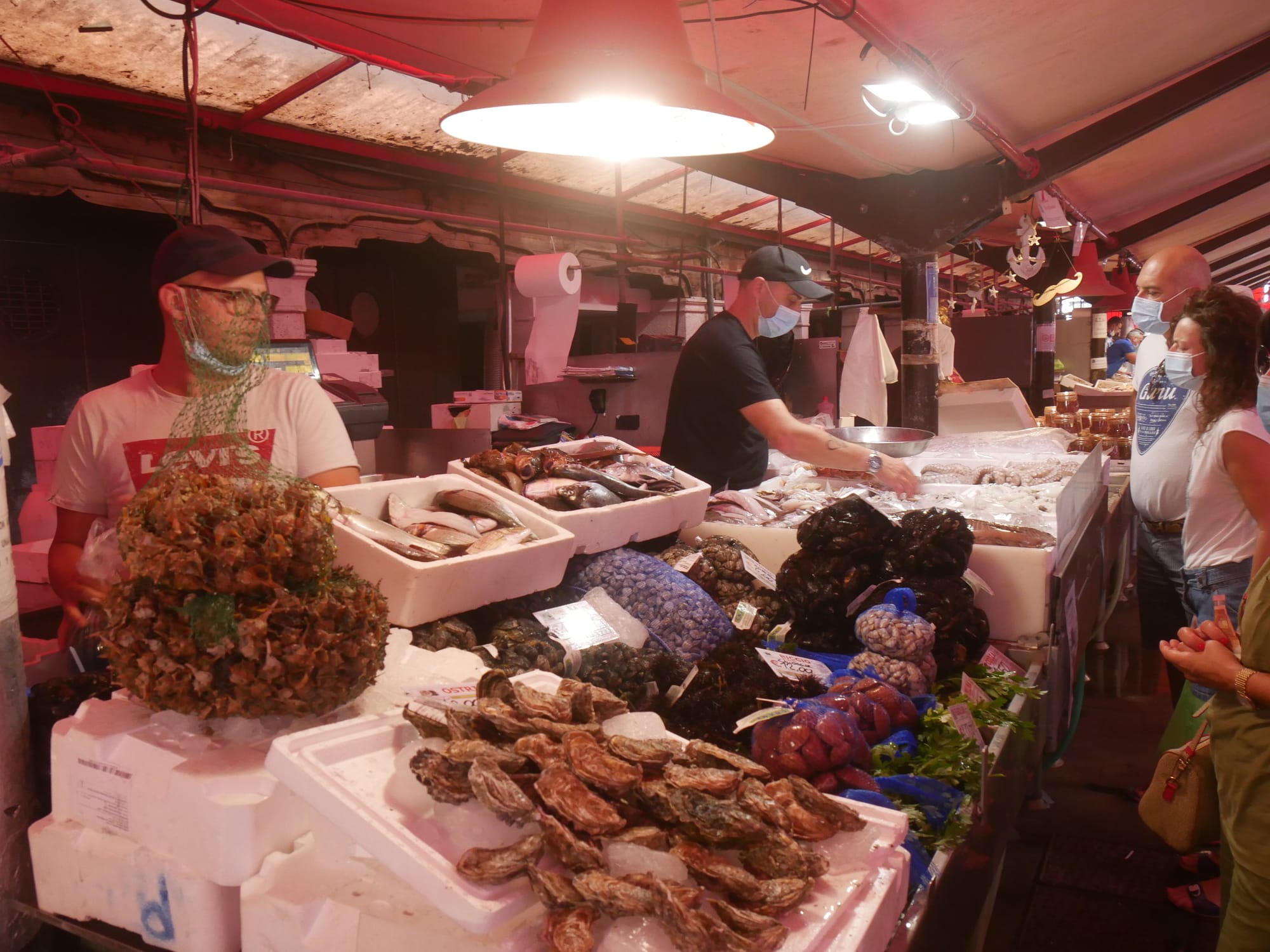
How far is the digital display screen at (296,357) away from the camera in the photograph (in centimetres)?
Result: 416

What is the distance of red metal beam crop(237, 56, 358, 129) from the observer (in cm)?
493

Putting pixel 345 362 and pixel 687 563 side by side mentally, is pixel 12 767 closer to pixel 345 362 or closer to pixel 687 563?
pixel 687 563

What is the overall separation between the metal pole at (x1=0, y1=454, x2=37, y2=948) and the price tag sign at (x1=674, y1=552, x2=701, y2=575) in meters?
1.59

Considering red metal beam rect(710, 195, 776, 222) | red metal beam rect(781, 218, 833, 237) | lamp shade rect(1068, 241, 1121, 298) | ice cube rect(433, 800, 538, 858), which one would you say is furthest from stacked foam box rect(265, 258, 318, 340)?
lamp shade rect(1068, 241, 1121, 298)

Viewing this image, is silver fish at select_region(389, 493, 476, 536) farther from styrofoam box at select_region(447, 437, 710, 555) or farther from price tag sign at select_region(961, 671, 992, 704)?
price tag sign at select_region(961, 671, 992, 704)

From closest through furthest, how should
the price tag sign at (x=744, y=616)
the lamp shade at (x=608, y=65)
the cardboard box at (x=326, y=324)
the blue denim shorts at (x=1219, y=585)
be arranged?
1. the lamp shade at (x=608, y=65)
2. the price tag sign at (x=744, y=616)
3. the blue denim shorts at (x=1219, y=585)
4. the cardboard box at (x=326, y=324)

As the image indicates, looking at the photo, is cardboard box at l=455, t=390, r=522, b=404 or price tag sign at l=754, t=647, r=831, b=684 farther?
cardboard box at l=455, t=390, r=522, b=404

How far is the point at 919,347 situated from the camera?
6660 millimetres

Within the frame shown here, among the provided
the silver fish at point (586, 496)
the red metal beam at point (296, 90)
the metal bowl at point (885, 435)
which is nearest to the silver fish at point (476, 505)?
the silver fish at point (586, 496)

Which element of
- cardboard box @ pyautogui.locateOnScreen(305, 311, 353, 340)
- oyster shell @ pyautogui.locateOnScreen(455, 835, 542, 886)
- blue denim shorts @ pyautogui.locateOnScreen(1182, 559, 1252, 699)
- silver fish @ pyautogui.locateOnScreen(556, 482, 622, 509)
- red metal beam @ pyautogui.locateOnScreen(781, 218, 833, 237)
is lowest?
blue denim shorts @ pyautogui.locateOnScreen(1182, 559, 1252, 699)

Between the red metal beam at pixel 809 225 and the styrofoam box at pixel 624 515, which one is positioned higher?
the red metal beam at pixel 809 225

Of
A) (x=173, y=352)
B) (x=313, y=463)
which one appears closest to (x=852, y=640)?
(x=313, y=463)

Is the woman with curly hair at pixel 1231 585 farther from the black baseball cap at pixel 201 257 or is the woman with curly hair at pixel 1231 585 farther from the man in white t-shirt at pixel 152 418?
the black baseball cap at pixel 201 257

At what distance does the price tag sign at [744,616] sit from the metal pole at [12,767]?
1.59 metres
